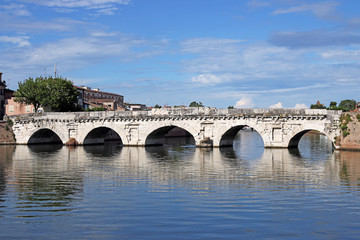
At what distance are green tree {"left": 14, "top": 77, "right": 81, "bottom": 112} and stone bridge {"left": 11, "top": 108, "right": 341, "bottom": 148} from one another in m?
7.10

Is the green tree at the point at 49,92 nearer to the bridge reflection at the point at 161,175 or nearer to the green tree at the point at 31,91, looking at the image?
the green tree at the point at 31,91

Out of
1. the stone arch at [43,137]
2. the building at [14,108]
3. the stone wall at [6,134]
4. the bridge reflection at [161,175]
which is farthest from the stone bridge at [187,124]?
the building at [14,108]

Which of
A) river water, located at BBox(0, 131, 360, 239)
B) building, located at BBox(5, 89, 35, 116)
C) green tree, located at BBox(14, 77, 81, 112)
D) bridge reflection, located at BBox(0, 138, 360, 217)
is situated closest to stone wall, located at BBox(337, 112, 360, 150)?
bridge reflection, located at BBox(0, 138, 360, 217)

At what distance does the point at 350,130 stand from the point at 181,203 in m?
36.5

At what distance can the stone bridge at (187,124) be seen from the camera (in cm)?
5219

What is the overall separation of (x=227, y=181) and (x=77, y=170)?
12.9 m

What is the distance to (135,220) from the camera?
1648 cm

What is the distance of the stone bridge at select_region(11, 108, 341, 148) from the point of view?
171ft

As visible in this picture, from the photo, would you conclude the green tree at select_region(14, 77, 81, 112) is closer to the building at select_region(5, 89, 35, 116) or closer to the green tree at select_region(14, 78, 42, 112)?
the green tree at select_region(14, 78, 42, 112)

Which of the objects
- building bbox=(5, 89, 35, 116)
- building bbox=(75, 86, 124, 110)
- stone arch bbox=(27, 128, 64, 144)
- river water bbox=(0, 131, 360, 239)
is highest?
building bbox=(75, 86, 124, 110)

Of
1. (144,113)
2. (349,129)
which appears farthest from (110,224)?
(144,113)

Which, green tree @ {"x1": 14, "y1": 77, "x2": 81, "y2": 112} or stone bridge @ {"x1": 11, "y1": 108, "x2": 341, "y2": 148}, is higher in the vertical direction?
green tree @ {"x1": 14, "y1": 77, "x2": 81, "y2": 112}

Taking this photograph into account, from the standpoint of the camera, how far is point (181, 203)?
64.4 ft

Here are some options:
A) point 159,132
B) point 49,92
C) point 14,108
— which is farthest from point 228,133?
point 14,108
